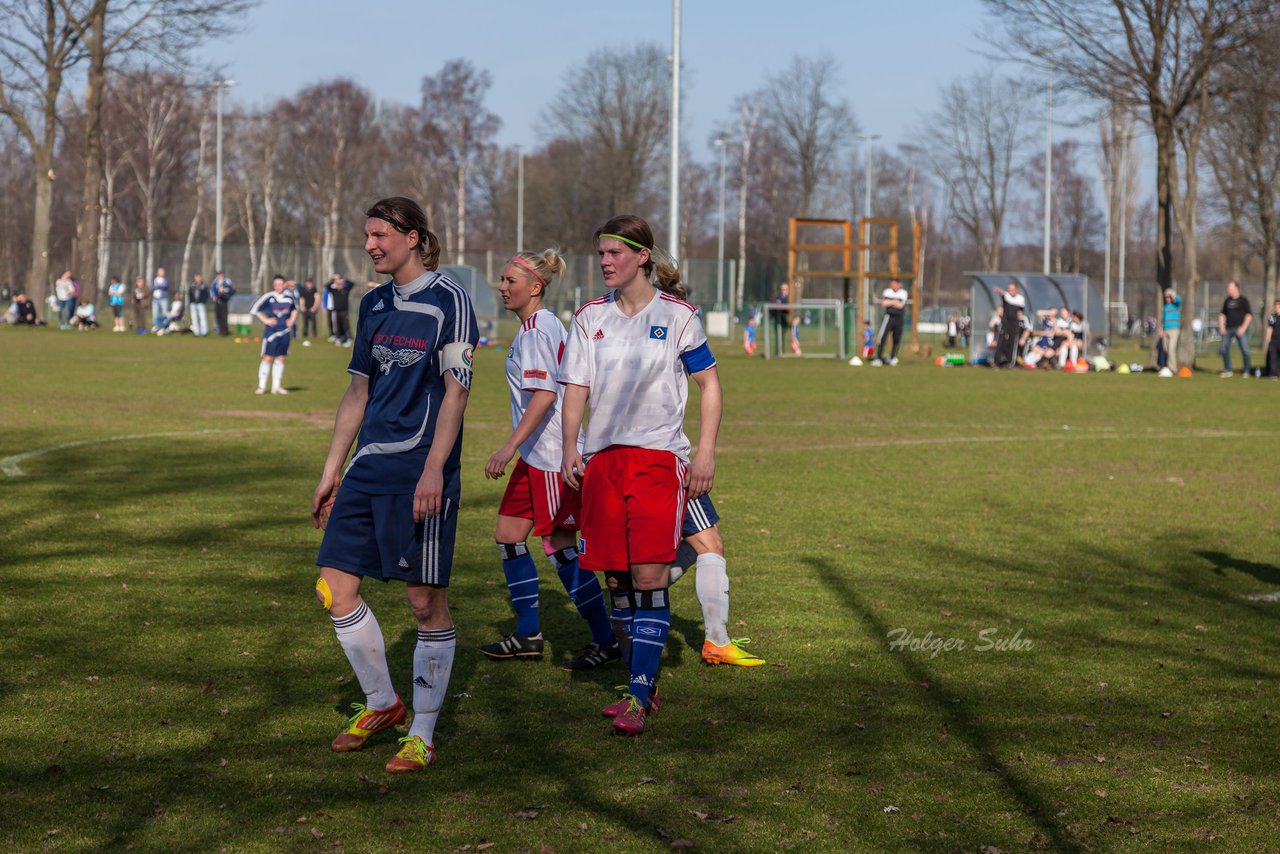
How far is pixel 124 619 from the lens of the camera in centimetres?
692

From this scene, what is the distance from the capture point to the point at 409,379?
4.88 metres

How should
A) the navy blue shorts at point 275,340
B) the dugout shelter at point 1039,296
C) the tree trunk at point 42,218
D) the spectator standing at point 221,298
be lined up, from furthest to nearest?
the tree trunk at point 42,218 → the spectator standing at point 221,298 → the dugout shelter at point 1039,296 → the navy blue shorts at point 275,340

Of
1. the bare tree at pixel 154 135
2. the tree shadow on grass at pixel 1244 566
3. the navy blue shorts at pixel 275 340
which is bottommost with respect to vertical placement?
the tree shadow on grass at pixel 1244 566

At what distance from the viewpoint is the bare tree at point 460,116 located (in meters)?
74.9

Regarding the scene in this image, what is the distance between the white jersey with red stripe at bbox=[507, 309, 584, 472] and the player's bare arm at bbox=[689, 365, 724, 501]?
0.82 m

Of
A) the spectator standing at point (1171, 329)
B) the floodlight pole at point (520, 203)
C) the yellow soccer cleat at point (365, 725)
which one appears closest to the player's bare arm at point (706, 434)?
the yellow soccer cleat at point (365, 725)

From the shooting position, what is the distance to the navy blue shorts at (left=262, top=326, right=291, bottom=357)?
819 inches

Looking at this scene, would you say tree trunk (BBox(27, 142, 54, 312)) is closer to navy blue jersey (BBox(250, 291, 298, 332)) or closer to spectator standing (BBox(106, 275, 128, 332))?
spectator standing (BBox(106, 275, 128, 332))

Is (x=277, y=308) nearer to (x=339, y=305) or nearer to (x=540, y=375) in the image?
(x=540, y=375)

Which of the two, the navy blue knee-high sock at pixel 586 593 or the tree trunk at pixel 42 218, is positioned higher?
the tree trunk at pixel 42 218

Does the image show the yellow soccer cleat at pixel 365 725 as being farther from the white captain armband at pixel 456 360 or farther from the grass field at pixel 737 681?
the white captain armband at pixel 456 360

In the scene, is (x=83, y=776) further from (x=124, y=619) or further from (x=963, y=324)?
(x=963, y=324)

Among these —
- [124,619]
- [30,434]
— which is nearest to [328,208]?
[30,434]

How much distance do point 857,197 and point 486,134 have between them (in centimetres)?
2158
